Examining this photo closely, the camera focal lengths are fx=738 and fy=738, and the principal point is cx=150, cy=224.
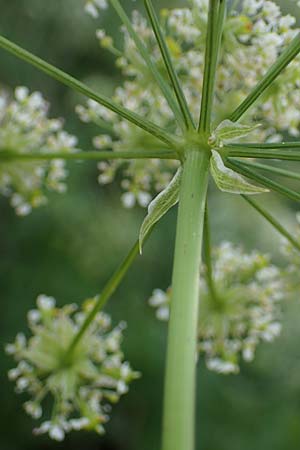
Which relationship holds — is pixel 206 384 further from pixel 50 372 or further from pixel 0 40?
pixel 0 40

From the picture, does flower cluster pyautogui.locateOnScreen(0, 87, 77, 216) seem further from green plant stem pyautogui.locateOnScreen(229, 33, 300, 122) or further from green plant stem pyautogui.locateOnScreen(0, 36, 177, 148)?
green plant stem pyautogui.locateOnScreen(229, 33, 300, 122)

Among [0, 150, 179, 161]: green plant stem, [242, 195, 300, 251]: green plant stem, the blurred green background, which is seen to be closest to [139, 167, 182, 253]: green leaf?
[0, 150, 179, 161]: green plant stem

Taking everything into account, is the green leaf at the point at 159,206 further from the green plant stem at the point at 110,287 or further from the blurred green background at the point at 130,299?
the blurred green background at the point at 130,299

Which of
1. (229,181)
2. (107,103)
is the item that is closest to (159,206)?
(229,181)

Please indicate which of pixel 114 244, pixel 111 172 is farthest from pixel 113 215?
pixel 111 172

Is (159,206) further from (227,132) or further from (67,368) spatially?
(67,368)

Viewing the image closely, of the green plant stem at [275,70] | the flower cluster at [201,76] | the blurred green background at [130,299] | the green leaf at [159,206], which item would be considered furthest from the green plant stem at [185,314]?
the blurred green background at [130,299]
